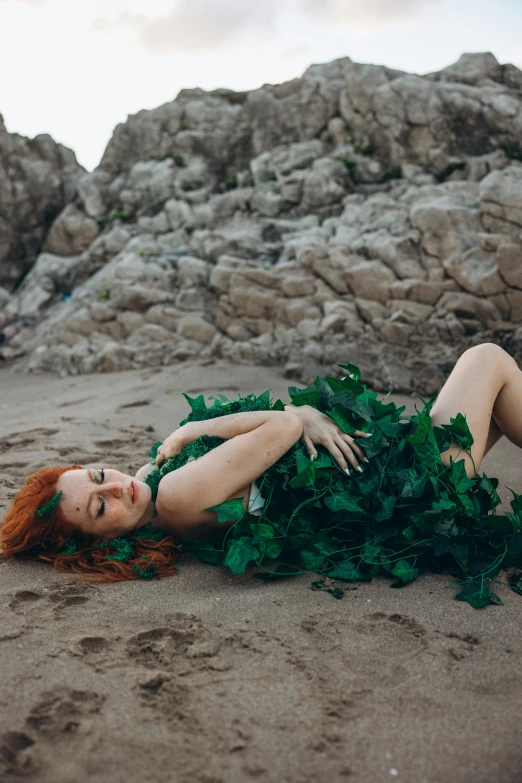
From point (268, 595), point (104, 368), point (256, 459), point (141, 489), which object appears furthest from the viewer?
point (104, 368)

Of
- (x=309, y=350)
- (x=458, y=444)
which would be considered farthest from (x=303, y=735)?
(x=309, y=350)

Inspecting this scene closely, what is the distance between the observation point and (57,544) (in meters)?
3.18

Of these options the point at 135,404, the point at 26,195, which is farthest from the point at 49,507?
the point at 26,195

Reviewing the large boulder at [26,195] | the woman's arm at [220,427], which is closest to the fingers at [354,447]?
the woman's arm at [220,427]

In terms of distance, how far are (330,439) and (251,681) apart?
1298 mm

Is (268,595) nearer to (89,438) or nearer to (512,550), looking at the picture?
(512,550)

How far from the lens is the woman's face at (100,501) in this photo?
10.1 feet

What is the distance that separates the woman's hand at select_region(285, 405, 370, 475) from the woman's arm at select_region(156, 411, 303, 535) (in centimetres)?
9

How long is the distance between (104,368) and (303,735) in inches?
318

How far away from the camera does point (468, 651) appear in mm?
2266

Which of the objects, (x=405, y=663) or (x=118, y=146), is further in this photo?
(x=118, y=146)

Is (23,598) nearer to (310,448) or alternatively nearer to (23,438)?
(310,448)

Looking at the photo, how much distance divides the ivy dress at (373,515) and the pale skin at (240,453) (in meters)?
0.07

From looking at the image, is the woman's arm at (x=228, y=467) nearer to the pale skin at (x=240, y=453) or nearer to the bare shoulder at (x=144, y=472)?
the pale skin at (x=240, y=453)
